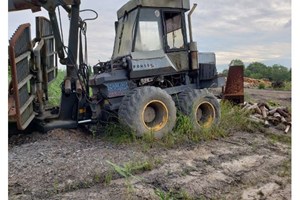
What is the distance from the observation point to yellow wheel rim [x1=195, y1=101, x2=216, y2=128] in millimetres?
5750

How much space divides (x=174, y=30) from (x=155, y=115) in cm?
144

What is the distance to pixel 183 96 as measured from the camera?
18.1 ft

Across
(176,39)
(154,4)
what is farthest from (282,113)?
(154,4)

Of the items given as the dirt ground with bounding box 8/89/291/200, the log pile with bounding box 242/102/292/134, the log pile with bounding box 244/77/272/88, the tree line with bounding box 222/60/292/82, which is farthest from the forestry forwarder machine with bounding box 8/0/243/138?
the tree line with bounding box 222/60/292/82

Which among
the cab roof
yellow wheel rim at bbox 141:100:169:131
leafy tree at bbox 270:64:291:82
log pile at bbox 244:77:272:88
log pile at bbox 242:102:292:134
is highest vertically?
the cab roof

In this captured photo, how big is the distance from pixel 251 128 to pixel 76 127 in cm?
308

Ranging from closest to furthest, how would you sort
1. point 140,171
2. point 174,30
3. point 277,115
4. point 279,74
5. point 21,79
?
point 140,171
point 21,79
point 174,30
point 277,115
point 279,74

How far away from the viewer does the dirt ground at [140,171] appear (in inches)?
127

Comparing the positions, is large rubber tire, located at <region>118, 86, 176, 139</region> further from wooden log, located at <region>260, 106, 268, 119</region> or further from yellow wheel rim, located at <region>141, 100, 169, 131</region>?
wooden log, located at <region>260, 106, 268, 119</region>

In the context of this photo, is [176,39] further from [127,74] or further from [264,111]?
[264,111]

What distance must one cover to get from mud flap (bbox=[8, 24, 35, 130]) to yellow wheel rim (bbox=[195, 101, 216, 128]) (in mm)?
2573

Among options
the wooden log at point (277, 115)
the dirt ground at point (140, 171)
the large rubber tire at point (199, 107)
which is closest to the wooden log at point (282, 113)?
the wooden log at point (277, 115)

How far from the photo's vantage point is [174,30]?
18.5 feet

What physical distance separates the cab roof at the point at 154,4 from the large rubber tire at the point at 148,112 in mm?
1295
